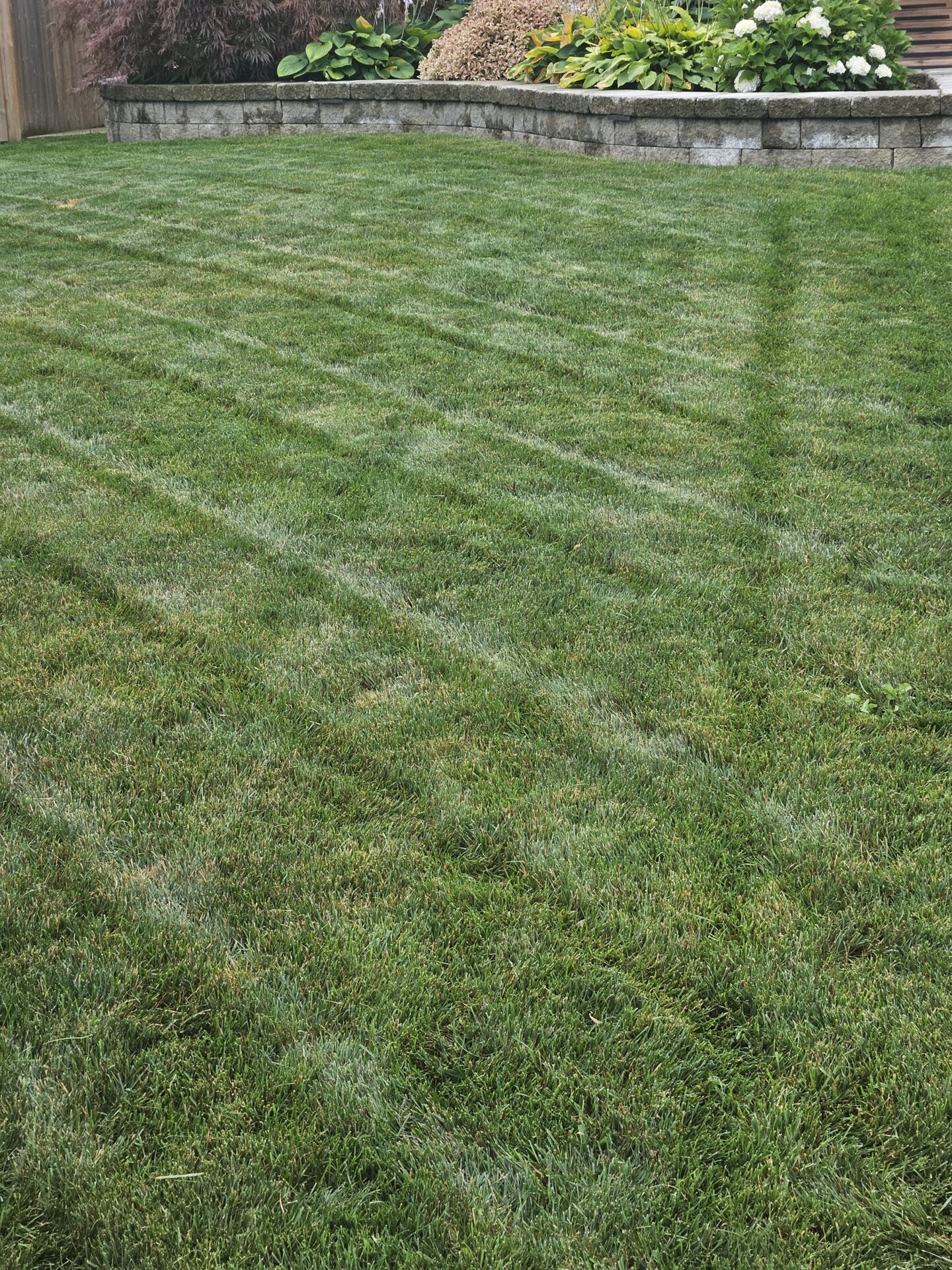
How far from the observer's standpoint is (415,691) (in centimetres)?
290

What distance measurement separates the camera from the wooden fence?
13.6 meters

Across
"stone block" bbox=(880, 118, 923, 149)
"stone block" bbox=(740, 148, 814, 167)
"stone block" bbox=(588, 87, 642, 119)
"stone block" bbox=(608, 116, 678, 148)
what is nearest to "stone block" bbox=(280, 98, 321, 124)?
"stone block" bbox=(588, 87, 642, 119)

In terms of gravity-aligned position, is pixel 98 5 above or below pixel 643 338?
above

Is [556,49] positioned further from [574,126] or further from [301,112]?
[301,112]

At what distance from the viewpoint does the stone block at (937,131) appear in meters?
8.77

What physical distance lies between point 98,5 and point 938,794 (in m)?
13.2

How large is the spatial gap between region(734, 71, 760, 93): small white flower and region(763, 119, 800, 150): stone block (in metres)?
0.64

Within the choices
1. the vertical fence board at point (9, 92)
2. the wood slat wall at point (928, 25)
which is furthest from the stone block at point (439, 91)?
the wood slat wall at point (928, 25)

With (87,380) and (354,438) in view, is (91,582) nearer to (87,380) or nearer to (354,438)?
(354,438)

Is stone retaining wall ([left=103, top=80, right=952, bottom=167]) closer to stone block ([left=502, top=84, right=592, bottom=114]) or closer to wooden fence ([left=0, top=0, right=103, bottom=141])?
stone block ([left=502, top=84, right=592, bottom=114])

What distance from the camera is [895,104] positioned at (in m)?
8.74

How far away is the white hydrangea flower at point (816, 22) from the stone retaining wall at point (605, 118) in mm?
702

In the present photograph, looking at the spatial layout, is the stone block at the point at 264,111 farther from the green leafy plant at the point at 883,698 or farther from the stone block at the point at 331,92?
the green leafy plant at the point at 883,698

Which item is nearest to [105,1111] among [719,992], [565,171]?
[719,992]
